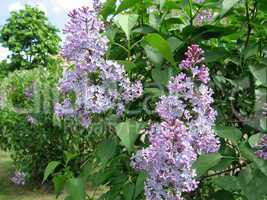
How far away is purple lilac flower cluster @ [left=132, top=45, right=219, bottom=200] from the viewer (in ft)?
5.17

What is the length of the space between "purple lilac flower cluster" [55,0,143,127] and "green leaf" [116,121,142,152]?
0.44ft

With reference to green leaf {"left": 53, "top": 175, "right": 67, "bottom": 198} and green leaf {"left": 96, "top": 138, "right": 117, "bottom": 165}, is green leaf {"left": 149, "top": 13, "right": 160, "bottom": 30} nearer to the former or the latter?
green leaf {"left": 96, "top": 138, "right": 117, "bottom": 165}

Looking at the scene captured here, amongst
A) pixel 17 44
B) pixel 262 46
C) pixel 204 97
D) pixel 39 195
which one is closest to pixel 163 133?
pixel 204 97

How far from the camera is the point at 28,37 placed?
41438 millimetres

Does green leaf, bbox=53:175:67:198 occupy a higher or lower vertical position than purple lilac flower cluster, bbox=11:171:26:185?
higher

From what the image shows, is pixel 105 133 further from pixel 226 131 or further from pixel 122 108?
pixel 226 131

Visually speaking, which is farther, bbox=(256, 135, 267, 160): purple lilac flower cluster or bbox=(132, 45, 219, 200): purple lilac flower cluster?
bbox=(256, 135, 267, 160): purple lilac flower cluster

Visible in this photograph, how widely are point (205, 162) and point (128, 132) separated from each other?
0.28 m

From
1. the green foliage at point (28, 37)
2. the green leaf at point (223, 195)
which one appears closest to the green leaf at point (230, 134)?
the green leaf at point (223, 195)

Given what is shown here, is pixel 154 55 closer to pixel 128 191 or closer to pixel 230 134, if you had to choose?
pixel 230 134

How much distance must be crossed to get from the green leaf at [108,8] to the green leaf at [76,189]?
0.73 metres

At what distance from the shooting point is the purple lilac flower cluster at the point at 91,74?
1897 mm

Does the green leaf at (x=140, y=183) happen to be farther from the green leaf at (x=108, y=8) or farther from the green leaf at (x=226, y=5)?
the green leaf at (x=108, y=8)

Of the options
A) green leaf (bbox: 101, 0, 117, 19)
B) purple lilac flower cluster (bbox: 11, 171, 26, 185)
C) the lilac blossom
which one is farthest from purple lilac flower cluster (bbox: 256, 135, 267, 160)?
purple lilac flower cluster (bbox: 11, 171, 26, 185)
